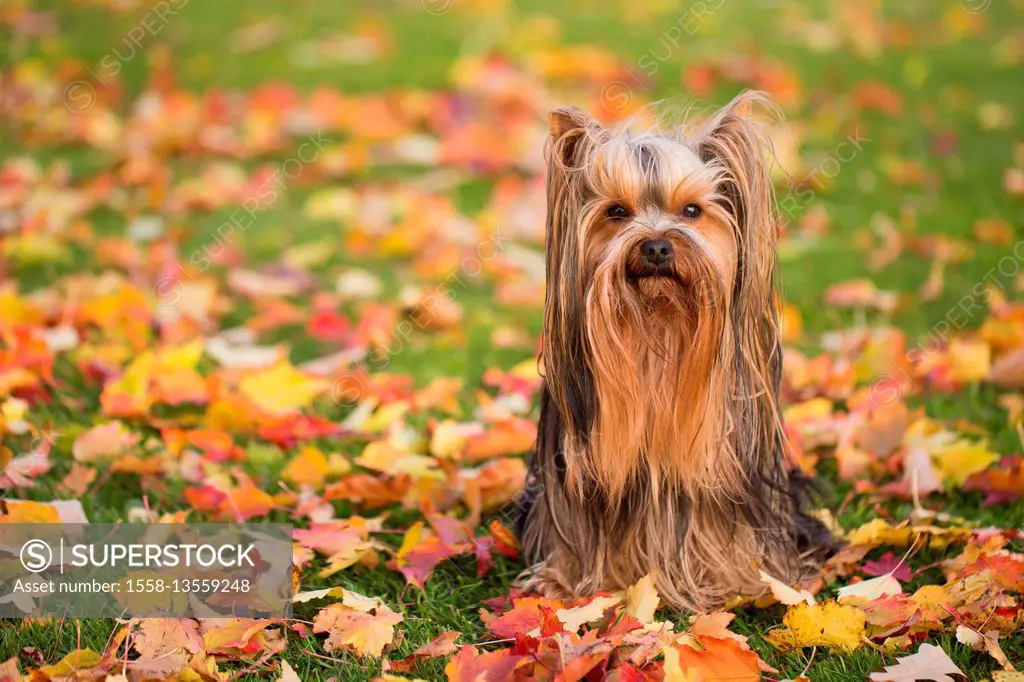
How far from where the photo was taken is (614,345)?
305 cm

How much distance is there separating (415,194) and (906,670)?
17.2ft

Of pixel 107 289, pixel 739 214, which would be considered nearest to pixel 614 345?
pixel 739 214

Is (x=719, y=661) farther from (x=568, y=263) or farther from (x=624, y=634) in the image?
(x=568, y=263)

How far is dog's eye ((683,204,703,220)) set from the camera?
302 centimetres

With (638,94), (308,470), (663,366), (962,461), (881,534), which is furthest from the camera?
(638,94)

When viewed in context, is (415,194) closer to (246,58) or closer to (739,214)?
(246,58)

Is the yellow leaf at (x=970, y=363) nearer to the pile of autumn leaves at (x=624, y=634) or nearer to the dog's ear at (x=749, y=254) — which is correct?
the pile of autumn leaves at (x=624, y=634)

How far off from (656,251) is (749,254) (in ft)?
1.00

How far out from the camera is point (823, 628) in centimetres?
309

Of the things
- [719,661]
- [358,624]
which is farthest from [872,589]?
[358,624]

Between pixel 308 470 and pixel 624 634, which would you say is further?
pixel 308 470

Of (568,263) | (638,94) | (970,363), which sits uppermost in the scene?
(638,94)

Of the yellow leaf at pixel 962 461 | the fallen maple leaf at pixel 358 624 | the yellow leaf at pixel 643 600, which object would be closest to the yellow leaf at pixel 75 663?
the fallen maple leaf at pixel 358 624

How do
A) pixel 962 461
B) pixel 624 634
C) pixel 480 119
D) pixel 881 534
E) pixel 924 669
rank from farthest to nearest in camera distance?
pixel 480 119, pixel 962 461, pixel 881 534, pixel 624 634, pixel 924 669
